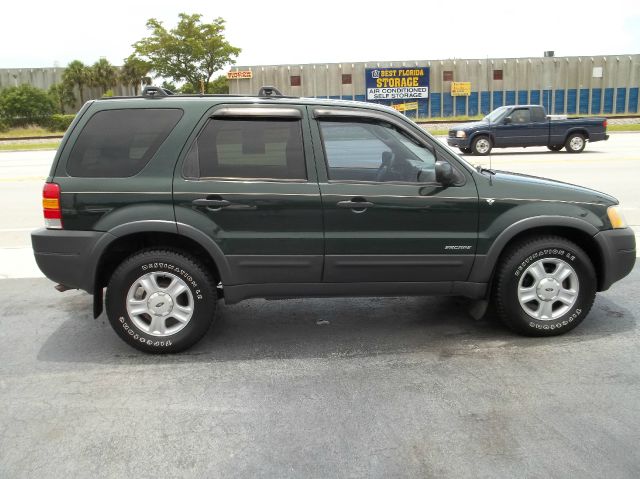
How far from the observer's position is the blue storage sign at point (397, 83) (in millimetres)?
46031

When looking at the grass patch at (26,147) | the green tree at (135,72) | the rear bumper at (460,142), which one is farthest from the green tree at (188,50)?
the rear bumper at (460,142)

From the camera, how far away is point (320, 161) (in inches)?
167

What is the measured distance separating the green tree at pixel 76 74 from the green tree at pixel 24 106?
527 centimetres

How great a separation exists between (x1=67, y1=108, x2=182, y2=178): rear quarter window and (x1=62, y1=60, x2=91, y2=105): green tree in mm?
52465

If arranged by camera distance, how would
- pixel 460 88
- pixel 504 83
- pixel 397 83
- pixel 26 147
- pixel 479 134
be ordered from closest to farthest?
pixel 479 134, pixel 26 147, pixel 397 83, pixel 460 88, pixel 504 83

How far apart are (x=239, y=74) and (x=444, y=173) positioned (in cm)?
4414

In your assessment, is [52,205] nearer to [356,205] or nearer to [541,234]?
[356,205]

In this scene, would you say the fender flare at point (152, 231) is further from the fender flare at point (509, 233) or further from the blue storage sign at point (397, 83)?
the blue storage sign at point (397, 83)

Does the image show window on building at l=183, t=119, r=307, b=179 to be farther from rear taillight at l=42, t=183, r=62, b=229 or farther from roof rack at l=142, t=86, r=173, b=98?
rear taillight at l=42, t=183, r=62, b=229

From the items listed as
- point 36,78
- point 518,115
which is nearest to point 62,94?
point 36,78

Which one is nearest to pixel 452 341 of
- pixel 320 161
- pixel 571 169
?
pixel 320 161

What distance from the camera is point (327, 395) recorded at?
3.62 meters

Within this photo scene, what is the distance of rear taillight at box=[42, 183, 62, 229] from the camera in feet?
13.5

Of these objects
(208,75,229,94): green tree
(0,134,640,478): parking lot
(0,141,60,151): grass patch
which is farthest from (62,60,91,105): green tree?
(0,134,640,478): parking lot
